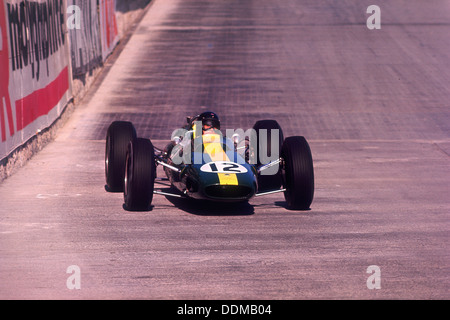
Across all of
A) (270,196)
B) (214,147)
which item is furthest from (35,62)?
(270,196)

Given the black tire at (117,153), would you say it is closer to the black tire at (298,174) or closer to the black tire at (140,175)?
the black tire at (140,175)

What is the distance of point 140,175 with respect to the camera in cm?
1070

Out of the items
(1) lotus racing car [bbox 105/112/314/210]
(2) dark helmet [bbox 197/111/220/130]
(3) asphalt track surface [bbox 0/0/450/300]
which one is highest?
(2) dark helmet [bbox 197/111/220/130]

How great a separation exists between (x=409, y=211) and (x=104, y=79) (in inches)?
595

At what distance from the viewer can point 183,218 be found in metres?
10.8

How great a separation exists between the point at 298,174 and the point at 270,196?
5.42ft

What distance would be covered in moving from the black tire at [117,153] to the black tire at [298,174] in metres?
2.59

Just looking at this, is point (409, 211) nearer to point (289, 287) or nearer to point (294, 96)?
point (289, 287)

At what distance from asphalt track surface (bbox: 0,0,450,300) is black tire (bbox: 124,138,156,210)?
0.22 m

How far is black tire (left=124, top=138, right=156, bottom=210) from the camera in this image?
10.7 metres

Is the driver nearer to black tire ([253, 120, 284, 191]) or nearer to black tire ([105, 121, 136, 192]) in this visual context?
black tire ([105, 121, 136, 192])

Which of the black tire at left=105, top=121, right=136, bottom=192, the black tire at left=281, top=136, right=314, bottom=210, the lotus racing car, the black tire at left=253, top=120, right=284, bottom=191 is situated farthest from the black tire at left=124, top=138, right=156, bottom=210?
the black tire at left=253, top=120, right=284, bottom=191

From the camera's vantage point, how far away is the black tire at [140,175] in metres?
10.7

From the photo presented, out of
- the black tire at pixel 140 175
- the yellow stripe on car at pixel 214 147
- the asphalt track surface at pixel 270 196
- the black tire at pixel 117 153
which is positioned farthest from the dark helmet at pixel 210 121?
the black tire at pixel 140 175
